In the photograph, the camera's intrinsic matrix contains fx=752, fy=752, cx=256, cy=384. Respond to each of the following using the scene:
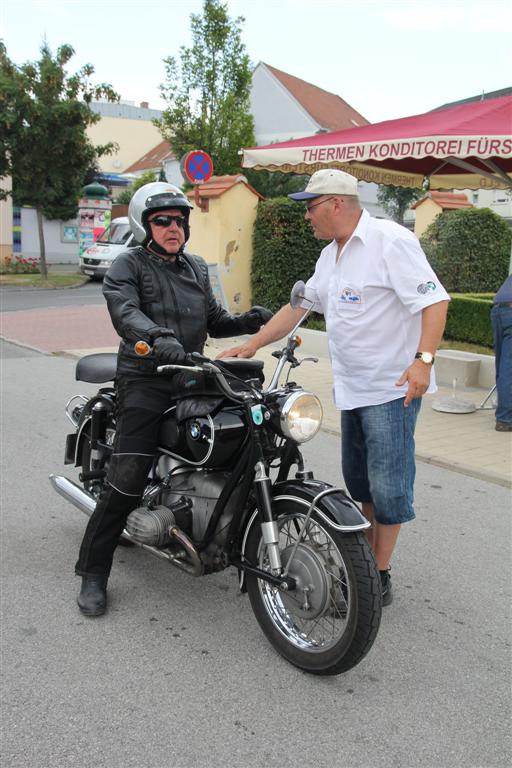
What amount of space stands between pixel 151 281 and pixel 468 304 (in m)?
7.88

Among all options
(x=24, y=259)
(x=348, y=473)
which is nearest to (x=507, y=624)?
(x=348, y=473)

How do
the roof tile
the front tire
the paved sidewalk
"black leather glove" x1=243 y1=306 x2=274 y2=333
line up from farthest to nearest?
the roof tile → the paved sidewalk → "black leather glove" x1=243 y1=306 x2=274 y2=333 → the front tire

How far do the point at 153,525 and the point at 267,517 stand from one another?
517 mm

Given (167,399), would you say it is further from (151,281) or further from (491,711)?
(491,711)

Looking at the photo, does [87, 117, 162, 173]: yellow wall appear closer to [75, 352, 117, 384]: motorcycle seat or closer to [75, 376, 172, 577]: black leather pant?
[75, 352, 117, 384]: motorcycle seat

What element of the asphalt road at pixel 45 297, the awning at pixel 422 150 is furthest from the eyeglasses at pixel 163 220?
the asphalt road at pixel 45 297

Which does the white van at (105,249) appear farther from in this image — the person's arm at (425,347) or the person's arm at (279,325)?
the person's arm at (425,347)

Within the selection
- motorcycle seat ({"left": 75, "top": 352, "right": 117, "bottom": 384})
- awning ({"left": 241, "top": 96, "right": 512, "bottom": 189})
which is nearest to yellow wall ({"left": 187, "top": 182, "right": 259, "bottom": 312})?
awning ({"left": 241, "top": 96, "right": 512, "bottom": 189})

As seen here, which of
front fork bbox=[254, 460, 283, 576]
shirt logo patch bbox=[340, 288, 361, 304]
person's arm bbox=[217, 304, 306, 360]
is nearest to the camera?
front fork bbox=[254, 460, 283, 576]

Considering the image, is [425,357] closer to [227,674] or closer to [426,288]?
[426,288]

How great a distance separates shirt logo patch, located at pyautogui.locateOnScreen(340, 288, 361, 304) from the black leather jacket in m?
0.59

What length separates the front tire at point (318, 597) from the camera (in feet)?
8.86

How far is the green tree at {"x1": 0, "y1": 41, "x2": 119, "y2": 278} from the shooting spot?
2144cm

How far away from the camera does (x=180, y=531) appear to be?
10.3ft
